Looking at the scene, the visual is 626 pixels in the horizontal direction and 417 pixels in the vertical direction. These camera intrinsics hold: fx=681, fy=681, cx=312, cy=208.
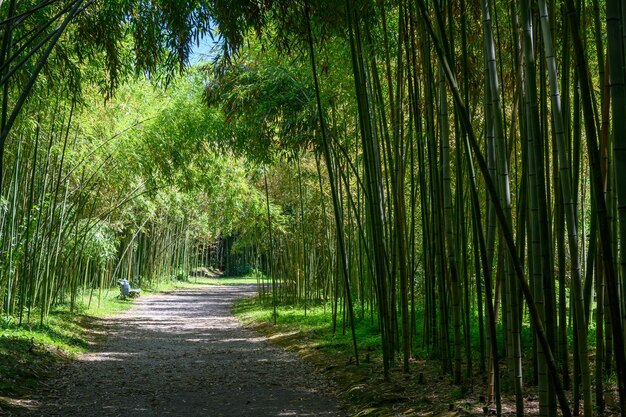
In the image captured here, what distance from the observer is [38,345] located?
6523 millimetres

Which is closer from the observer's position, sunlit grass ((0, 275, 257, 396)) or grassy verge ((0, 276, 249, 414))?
grassy verge ((0, 276, 249, 414))

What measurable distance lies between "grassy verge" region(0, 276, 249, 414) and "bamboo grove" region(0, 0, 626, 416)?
0.50 metres

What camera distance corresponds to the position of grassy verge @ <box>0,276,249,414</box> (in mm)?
4965

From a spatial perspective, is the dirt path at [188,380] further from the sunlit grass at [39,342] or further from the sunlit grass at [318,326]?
the sunlit grass at [318,326]

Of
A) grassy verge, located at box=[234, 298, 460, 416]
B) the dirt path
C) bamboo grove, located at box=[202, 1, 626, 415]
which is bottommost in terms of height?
the dirt path

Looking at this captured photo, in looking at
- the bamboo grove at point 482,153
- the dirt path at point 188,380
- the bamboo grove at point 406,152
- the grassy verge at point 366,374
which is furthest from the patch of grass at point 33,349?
the bamboo grove at point 482,153

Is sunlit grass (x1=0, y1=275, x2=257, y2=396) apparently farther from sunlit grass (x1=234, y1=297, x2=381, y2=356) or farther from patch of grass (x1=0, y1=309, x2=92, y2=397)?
sunlit grass (x1=234, y1=297, x2=381, y2=356)

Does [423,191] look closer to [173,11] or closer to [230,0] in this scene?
[230,0]

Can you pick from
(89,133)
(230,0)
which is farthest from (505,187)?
(89,133)

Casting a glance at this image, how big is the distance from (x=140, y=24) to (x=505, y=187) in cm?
397

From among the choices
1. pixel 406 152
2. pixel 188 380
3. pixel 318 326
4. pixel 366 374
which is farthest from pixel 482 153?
pixel 318 326

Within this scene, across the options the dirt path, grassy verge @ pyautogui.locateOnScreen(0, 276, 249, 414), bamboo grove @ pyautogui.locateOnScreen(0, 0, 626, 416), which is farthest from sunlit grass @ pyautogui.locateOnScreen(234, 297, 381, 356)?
grassy verge @ pyautogui.locateOnScreen(0, 276, 249, 414)

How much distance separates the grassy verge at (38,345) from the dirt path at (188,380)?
18 cm

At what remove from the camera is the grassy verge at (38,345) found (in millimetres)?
4965
